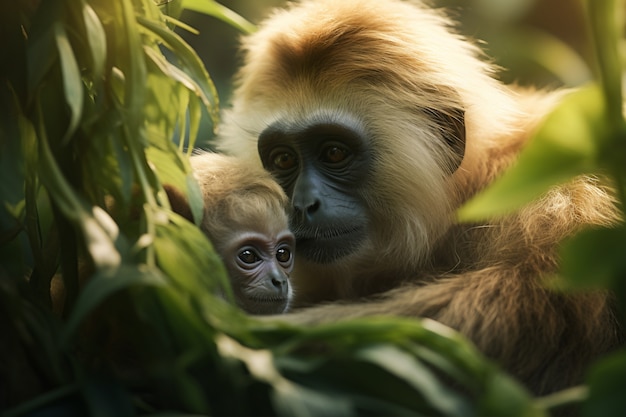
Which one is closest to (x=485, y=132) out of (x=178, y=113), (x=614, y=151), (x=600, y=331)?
(x=600, y=331)

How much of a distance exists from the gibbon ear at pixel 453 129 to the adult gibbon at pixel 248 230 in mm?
641

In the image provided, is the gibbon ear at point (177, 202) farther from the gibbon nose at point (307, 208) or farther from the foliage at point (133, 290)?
the gibbon nose at point (307, 208)

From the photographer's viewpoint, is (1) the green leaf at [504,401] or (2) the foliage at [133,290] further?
(2) the foliage at [133,290]

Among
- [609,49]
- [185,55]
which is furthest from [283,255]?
[609,49]

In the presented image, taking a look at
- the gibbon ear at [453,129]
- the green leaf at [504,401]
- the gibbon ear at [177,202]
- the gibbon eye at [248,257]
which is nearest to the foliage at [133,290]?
Answer: the green leaf at [504,401]

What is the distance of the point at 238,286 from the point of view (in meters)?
2.71

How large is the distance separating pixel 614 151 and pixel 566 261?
0.68ft

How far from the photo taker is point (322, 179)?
298 centimetres

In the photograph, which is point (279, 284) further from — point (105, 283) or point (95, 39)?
point (105, 283)

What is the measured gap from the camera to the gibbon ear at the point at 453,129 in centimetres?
296

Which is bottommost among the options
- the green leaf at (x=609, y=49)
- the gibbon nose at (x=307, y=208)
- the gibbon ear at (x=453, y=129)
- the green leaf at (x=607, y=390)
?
the gibbon nose at (x=307, y=208)

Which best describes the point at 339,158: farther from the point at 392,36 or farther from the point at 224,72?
the point at 224,72

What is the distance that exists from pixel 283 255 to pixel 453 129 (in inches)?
30.9

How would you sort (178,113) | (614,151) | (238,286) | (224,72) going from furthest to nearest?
1. (224,72)
2. (238,286)
3. (178,113)
4. (614,151)
